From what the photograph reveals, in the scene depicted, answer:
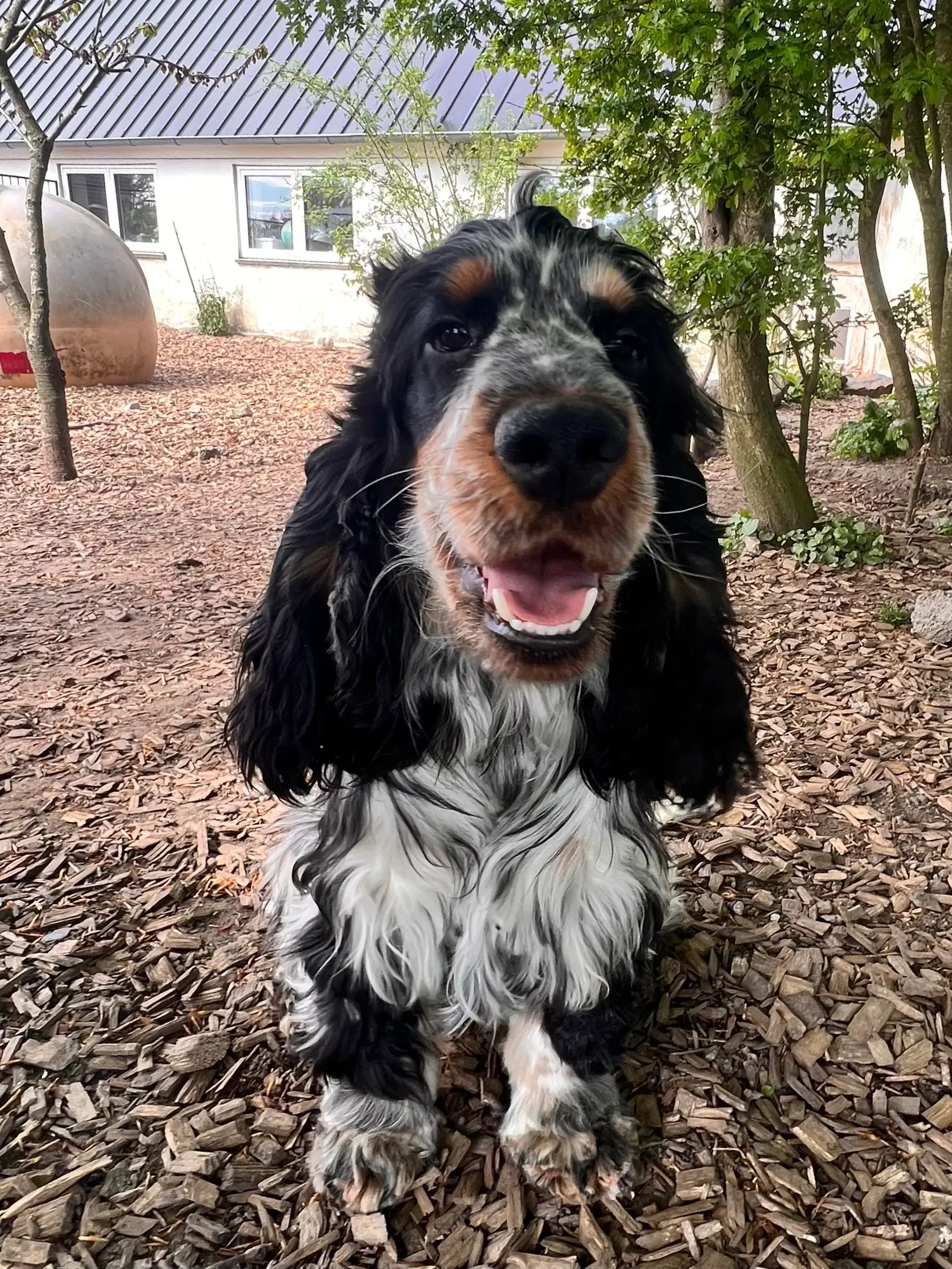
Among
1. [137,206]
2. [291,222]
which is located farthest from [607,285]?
[137,206]

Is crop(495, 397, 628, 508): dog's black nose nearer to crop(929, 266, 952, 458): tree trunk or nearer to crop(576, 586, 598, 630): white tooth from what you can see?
crop(576, 586, 598, 630): white tooth

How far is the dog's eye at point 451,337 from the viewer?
1.94m

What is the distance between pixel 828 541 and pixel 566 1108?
4071mm

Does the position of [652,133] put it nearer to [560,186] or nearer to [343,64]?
[560,186]

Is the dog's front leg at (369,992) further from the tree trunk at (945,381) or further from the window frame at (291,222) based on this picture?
the window frame at (291,222)

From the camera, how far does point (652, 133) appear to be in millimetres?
5527

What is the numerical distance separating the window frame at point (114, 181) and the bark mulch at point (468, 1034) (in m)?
15.9

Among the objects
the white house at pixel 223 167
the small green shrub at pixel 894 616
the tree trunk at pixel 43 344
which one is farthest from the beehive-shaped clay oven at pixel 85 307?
the small green shrub at pixel 894 616

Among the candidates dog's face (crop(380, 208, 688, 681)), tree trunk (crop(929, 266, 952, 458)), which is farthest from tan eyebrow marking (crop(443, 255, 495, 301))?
tree trunk (crop(929, 266, 952, 458))

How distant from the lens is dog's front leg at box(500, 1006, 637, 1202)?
2088mm

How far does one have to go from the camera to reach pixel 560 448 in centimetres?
155

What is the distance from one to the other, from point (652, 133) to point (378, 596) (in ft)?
15.4

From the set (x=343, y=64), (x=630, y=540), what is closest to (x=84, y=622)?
(x=630, y=540)

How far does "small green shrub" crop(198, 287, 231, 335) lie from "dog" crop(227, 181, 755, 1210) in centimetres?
1536
